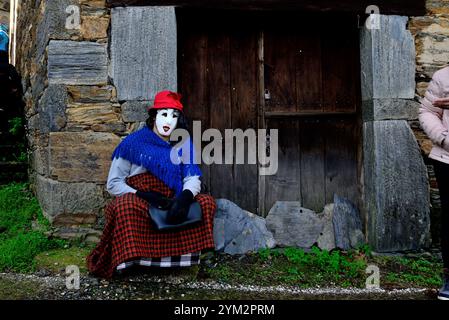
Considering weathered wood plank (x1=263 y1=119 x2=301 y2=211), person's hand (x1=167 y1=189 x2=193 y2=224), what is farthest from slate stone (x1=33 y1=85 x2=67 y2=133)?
weathered wood plank (x1=263 y1=119 x2=301 y2=211)

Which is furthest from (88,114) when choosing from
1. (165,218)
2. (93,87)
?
(165,218)

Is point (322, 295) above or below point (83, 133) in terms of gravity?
below

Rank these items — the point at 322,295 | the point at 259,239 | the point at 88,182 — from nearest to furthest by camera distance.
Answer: the point at 322,295
the point at 88,182
the point at 259,239

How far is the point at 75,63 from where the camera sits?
135 inches

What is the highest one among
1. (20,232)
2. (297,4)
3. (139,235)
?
(297,4)

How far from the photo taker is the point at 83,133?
11.2ft

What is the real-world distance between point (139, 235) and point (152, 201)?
0.23 meters

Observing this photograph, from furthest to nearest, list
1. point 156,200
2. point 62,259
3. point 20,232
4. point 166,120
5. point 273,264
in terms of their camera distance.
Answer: point 20,232 < point 273,264 < point 62,259 < point 166,120 < point 156,200

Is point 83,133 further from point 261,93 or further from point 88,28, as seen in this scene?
point 261,93

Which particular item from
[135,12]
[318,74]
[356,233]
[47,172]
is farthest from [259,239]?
[135,12]

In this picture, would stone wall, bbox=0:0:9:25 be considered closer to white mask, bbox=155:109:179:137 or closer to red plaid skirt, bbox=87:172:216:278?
white mask, bbox=155:109:179:137

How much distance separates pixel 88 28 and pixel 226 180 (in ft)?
5.70

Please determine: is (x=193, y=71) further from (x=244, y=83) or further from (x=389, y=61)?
(x=389, y=61)

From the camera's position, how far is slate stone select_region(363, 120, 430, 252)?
352 cm
